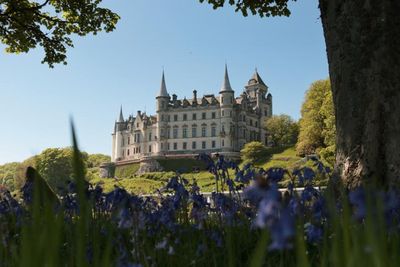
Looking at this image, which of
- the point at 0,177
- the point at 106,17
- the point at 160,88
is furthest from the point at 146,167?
the point at 106,17

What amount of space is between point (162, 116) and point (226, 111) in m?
16.6

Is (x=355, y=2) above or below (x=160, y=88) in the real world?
below

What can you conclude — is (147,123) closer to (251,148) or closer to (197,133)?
(197,133)

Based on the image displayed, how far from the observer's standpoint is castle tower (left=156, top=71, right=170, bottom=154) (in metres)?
109

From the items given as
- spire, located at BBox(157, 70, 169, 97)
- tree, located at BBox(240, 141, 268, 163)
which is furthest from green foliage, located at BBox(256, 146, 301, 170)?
spire, located at BBox(157, 70, 169, 97)

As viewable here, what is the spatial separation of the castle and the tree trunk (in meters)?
92.3

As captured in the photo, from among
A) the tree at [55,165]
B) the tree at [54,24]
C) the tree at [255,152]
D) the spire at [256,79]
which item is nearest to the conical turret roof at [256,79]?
the spire at [256,79]

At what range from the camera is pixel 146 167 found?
9881 centimetres

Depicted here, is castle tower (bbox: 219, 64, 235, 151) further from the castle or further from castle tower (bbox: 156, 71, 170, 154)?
castle tower (bbox: 156, 71, 170, 154)

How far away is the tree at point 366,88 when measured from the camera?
6.03m

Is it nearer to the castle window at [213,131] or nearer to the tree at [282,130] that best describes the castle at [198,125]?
the castle window at [213,131]

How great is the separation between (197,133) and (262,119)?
61.0 ft

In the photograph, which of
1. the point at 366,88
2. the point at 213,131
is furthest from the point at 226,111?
the point at 366,88

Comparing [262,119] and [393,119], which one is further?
[262,119]
